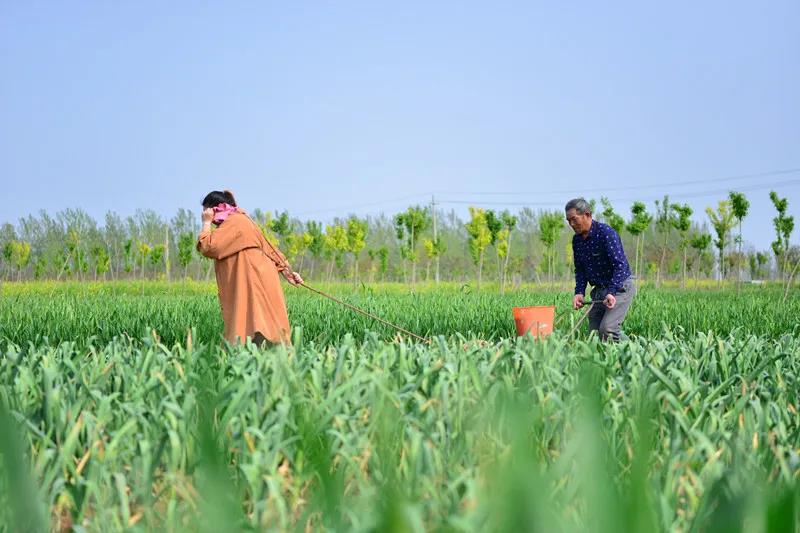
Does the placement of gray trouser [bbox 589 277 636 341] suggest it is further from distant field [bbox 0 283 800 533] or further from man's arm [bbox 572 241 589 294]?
distant field [bbox 0 283 800 533]

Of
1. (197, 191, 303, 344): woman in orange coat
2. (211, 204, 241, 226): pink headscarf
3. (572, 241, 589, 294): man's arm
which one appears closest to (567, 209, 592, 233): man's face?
(572, 241, 589, 294): man's arm

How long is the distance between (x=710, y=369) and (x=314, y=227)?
32397 millimetres

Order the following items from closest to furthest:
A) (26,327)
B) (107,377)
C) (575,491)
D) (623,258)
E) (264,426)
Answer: (575,491) < (264,426) < (107,377) < (623,258) < (26,327)

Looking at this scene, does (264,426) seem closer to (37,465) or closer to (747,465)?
(37,465)

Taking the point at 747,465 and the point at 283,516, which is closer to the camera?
the point at 283,516

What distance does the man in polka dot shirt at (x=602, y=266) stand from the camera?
686 cm

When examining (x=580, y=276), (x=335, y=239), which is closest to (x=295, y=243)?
(x=335, y=239)

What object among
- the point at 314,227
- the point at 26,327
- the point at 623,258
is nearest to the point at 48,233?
the point at 314,227

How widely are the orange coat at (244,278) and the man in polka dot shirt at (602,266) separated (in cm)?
257

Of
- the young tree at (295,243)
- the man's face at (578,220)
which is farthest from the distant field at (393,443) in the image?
the young tree at (295,243)

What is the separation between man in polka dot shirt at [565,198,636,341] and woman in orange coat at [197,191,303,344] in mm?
2422

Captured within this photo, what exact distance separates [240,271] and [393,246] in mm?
45368

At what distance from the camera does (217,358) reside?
2.66 meters

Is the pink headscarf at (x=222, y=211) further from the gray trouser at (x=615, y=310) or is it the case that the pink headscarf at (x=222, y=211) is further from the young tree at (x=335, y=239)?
the young tree at (x=335, y=239)
